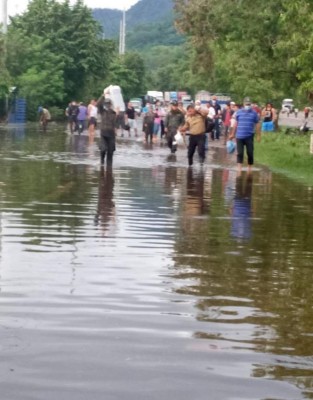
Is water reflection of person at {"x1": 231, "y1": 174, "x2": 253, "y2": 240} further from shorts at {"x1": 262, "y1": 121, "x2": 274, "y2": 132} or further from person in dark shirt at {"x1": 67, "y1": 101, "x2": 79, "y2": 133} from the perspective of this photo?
person in dark shirt at {"x1": 67, "y1": 101, "x2": 79, "y2": 133}

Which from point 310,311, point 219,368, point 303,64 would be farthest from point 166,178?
point 219,368

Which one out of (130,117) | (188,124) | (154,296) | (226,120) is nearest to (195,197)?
(188,124)

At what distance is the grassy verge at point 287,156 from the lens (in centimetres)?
2377

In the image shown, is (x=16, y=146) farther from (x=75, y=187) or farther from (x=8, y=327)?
(x=8, y=327)

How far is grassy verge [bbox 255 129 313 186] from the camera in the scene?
78.0 ft

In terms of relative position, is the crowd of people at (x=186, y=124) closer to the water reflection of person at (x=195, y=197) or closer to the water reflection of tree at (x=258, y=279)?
the water reflection of person at (x=195, y=197)

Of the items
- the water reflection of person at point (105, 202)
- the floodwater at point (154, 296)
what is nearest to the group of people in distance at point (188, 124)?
the water reflection of person at point (105, 202)

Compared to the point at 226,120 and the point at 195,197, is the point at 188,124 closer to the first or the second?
the point at 195,197

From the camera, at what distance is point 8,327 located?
711cm

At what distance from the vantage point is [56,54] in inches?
2936

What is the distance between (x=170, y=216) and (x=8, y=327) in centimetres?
703

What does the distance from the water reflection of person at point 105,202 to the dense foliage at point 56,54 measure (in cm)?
4679

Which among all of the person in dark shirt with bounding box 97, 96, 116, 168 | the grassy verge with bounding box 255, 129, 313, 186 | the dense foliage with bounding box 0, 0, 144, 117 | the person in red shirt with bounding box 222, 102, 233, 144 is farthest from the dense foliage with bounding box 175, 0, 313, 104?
the dense foliage with bounding box 0, 0, 144, 117

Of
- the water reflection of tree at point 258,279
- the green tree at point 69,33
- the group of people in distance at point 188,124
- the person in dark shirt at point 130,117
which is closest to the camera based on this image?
the water reflection of tree at point 258,279
